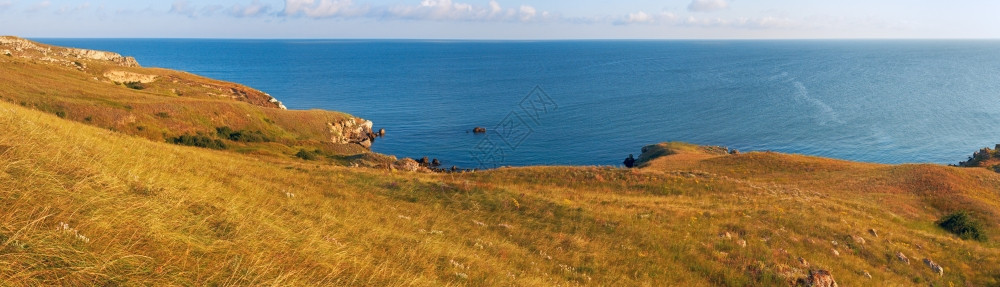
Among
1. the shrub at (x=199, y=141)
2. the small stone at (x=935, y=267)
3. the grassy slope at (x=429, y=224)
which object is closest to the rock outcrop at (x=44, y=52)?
the shrub at (x=199, y=141)

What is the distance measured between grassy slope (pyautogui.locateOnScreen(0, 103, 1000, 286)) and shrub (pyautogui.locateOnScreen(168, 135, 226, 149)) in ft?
103

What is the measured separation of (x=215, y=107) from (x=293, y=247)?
73.2 m

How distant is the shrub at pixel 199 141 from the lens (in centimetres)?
5448

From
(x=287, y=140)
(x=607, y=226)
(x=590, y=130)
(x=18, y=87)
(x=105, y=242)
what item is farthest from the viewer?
(x=590, y=130)

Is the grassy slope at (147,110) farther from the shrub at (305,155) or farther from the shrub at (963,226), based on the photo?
the shrub at (963,226)

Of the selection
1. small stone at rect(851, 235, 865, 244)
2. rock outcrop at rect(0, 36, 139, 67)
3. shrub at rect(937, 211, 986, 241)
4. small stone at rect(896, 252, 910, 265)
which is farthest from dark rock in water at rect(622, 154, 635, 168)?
rock outcrop at rect(0, 36, 139, 67)

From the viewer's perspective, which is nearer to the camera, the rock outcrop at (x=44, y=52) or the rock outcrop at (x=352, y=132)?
the rock outcrop at (x=352, y=132)

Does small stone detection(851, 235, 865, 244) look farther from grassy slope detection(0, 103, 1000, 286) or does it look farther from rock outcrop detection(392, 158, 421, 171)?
rock outcrop detection(392, 158, 421, 171)

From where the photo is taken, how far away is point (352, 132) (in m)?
96.9

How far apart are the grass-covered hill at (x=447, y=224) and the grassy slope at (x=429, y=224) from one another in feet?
0.19

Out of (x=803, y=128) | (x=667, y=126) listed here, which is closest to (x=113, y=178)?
(x=667, y=126)

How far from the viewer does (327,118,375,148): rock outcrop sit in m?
89.6

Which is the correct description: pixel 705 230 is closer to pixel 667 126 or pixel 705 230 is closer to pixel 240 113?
pixel 240 113

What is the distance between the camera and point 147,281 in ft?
21.1
